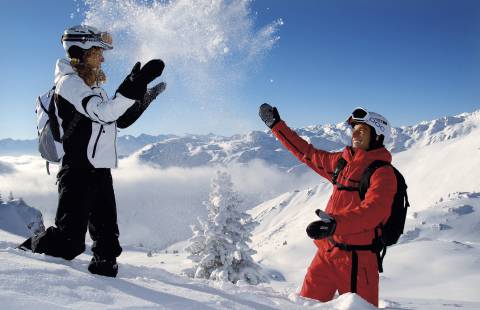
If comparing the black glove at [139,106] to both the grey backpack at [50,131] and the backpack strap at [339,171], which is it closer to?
the grey backpack at [50,131]

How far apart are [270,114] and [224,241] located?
676 inches

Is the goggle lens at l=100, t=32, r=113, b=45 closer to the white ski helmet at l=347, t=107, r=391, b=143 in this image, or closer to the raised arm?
the raised arm

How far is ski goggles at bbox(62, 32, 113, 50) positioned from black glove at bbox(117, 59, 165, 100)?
75 centimetres

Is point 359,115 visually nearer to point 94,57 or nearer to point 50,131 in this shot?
point 94,57

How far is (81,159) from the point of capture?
13.6 ft

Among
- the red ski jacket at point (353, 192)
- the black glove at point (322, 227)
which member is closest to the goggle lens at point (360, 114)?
the red ski jacket at point (353, 192)

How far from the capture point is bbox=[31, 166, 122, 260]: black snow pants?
161 inches

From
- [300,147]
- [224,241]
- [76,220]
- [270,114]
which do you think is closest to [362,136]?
[300,147]

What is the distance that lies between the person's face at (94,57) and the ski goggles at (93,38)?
8 centimetres

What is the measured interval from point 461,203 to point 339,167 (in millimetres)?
128525

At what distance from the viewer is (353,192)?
433 centimetres

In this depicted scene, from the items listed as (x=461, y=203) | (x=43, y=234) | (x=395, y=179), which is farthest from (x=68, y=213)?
(x=461, y=203)

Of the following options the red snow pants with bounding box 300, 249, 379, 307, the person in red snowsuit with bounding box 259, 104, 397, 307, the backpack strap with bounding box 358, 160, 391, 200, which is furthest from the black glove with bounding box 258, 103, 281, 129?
the red snow pants with bounding box 300, 249, 379, 307

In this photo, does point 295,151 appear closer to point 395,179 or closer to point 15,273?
point 395,179
